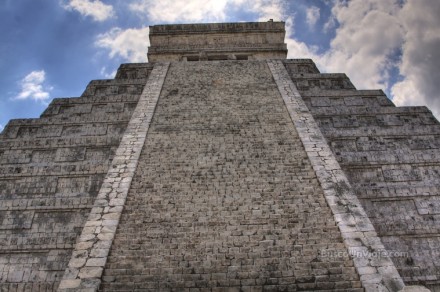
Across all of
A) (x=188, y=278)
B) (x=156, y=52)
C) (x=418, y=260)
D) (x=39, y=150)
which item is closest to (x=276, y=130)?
(x=418, y=260)

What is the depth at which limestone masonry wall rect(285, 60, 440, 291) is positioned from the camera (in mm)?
6594

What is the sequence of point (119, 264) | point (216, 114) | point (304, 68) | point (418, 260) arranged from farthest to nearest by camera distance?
point (304, 68) < point (216, 114) < point (418, 260) < point (119, 264)

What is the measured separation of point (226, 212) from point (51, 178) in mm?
4063

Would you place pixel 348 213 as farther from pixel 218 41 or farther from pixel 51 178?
pixel 218 41

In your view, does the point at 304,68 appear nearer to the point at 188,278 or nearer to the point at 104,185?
the point at 104,185

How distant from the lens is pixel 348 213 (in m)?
6.19

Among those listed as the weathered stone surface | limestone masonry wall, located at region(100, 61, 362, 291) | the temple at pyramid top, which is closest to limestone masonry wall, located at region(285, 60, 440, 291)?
the weathered stone surface

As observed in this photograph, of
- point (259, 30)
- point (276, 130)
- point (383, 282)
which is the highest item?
point (259, 30)

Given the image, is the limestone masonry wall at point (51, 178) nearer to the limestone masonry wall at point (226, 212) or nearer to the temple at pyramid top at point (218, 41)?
the limestone masonry wall at point (226, 212)

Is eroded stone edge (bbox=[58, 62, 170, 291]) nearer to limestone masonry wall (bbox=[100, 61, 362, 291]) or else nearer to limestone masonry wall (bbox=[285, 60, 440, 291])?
limestone masonry wall (bbox=[100, 61, 362, 291])

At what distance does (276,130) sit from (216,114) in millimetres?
1708

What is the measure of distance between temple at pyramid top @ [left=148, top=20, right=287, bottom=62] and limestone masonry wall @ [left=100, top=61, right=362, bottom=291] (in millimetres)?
5502

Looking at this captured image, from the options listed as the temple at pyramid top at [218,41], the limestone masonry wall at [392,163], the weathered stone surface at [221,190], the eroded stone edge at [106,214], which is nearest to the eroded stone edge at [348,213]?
the weathered stone surface at [221,190]

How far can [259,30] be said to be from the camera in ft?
50.0
